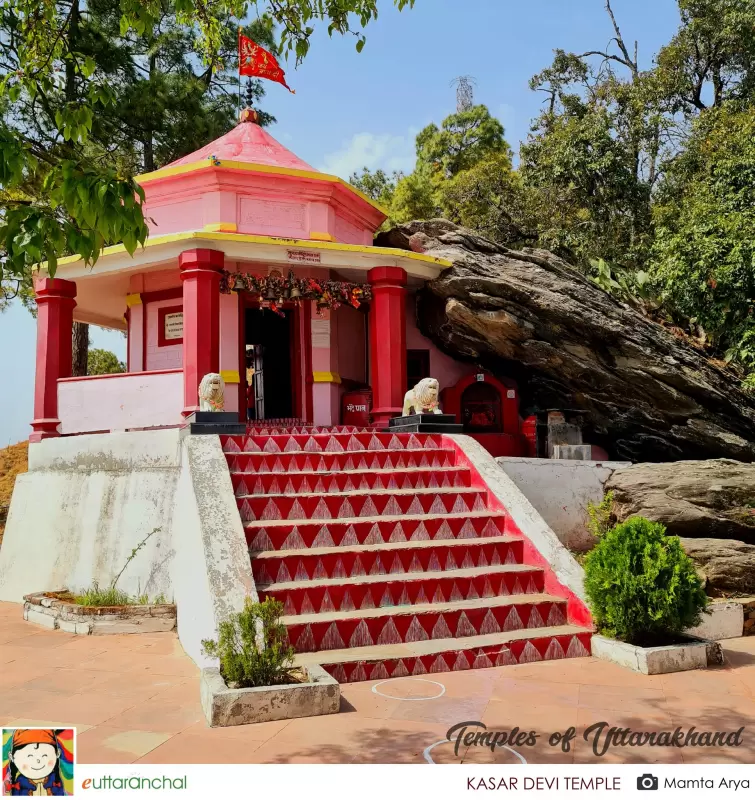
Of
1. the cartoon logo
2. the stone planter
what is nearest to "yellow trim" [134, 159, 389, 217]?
the stone planter

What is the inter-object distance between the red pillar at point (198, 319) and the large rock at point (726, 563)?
21.1 feet

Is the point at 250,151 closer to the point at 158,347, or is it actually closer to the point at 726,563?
the point at 158,347

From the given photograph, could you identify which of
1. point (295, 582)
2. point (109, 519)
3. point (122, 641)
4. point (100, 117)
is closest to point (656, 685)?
point (295, 582)

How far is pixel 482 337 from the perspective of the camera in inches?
460

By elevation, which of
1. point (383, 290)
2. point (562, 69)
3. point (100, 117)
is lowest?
point (383, 290)

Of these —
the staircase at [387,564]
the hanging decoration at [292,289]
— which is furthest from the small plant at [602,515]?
the hanging decoration at [292,289]

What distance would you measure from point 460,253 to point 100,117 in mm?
9610

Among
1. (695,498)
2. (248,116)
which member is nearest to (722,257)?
(695,498)

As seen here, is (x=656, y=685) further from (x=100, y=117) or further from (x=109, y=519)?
(x=100, y=117)

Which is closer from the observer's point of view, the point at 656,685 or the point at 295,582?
the point at 656,685

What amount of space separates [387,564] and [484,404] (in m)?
6.73

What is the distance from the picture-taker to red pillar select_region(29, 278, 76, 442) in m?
10.5
